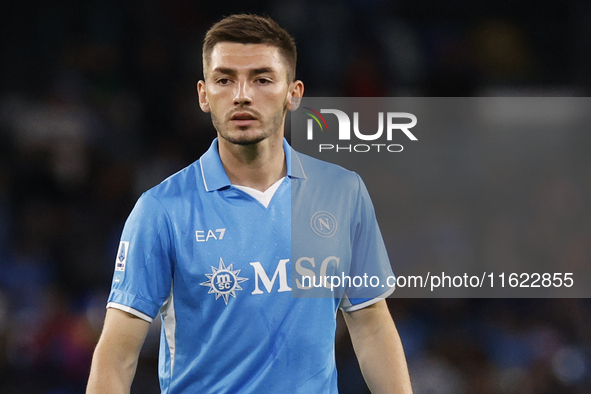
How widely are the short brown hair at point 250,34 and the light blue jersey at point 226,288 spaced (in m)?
0.46

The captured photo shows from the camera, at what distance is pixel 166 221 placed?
238 cm

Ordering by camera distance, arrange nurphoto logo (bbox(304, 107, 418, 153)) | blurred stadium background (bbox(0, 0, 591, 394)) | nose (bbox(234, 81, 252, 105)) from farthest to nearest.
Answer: blurred stadium background (bbox(0, 0, 591, 394))
nurphoto logo (bbox(304, 107, 418, 153))
nose (bbox(234, 81, 252, 105))

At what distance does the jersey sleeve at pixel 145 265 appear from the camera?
230 cm

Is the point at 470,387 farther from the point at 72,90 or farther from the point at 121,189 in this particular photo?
the point at 72,90

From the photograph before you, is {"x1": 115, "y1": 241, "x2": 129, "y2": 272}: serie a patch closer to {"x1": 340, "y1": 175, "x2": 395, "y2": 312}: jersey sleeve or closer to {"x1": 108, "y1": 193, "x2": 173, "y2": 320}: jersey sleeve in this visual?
{"x1": 108, "y1": 193, "x2": 173, "y2": 320}: jersey sleeve

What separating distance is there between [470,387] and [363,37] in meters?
2.96

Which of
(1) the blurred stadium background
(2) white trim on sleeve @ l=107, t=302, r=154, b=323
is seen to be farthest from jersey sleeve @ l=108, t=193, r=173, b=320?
(1) the blurred stadium background

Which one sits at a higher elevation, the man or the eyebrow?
the eyebrow

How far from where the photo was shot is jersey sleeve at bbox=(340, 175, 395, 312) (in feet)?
8.52

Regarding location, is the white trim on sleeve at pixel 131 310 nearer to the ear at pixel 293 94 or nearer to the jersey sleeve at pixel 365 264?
the jersey sleeve at pixel 365 264

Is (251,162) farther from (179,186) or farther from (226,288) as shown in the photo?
(226,288)

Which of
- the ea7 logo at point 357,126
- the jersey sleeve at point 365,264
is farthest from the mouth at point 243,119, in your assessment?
the ea7 logo at point 357,126

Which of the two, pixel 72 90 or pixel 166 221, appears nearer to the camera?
pixel 166 221

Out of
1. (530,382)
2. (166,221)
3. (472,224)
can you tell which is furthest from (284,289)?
(530,382)
